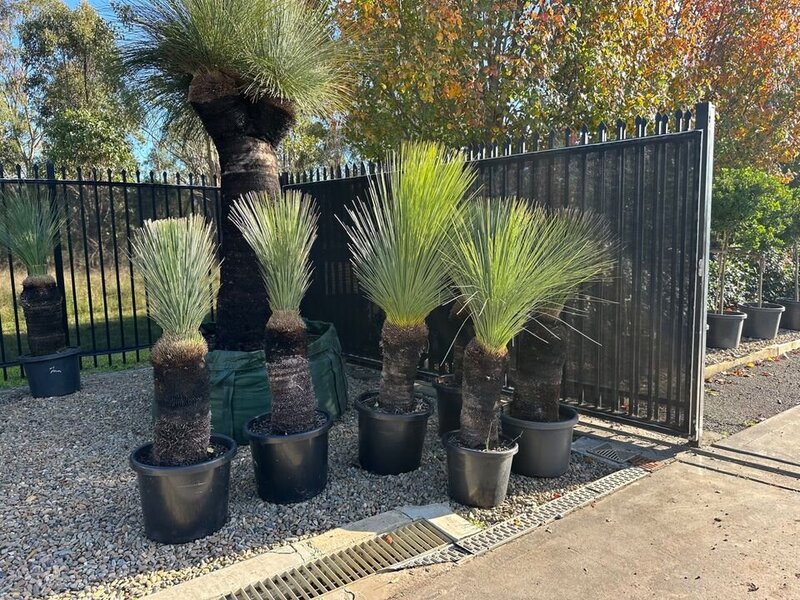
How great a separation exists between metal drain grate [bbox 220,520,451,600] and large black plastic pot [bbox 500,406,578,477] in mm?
891

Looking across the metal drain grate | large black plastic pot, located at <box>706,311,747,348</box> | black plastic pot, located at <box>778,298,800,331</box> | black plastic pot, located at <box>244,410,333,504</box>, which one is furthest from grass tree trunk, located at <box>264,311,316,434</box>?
black plastic pot, located at <box>778,298,800,331</box>

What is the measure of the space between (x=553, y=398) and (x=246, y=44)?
331cm

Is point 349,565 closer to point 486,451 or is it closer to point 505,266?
point 486,451

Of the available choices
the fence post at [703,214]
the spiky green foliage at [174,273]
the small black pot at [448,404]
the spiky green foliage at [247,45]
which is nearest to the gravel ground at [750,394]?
the fence post at [703,214]

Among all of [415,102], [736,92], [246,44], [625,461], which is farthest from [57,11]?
[625,461]

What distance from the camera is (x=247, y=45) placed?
400 cm

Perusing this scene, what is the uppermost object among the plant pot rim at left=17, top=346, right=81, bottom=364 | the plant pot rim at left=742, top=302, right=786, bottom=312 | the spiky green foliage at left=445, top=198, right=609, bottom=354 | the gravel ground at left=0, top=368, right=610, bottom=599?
the spiky green foliage at left=445, top=198, right=609, bottom=354

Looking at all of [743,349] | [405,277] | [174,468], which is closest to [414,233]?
[405,277]

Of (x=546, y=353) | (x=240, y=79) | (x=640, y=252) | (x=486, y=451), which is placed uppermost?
(x=240, y=79)

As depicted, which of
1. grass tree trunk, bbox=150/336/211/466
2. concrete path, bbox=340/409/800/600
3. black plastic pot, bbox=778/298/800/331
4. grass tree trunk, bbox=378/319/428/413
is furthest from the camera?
black plastic pot, bbox=778/298/800/331

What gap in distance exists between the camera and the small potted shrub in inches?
122

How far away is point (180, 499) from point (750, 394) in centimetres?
530

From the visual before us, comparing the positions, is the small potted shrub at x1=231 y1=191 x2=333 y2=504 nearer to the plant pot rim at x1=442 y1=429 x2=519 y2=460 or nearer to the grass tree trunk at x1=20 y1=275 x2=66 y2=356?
the plant pot rim at x1=442 y1=429 x2=519 y2=460

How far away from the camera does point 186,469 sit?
8.87 feet
